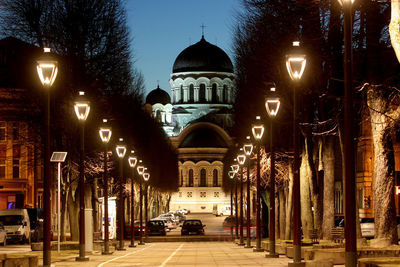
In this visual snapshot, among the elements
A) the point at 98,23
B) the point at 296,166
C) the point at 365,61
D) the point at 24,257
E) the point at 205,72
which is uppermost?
the point at 205,72

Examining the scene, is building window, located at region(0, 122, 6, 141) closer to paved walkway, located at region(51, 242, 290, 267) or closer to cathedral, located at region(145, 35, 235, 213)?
paved walkway, located at region(51, 242, 290, 267)

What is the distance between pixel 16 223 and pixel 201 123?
13937 centimetres

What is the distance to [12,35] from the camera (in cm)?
4081

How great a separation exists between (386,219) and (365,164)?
170 feet

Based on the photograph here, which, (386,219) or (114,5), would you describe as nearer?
(386,219)

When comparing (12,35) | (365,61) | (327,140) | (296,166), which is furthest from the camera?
(12,35)

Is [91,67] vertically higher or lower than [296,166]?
higher

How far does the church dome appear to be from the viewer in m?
193

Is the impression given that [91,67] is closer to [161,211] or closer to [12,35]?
[12,35]

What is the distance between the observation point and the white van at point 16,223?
2069 inches

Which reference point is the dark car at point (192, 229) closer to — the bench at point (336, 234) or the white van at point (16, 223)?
the white van at point (16, 223)

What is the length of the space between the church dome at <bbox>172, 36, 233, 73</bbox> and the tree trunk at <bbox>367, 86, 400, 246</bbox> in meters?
168

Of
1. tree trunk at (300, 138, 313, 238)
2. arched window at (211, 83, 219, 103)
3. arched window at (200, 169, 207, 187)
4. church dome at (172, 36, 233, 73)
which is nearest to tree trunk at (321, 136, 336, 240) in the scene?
tree trunk at (300, 138, 313, 238)

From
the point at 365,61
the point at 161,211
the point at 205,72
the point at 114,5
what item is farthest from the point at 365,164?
the point at 205,72
